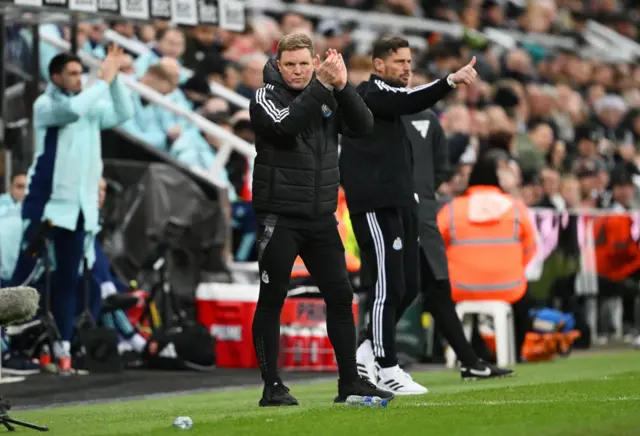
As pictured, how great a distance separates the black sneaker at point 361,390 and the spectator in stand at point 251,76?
35.2 ft

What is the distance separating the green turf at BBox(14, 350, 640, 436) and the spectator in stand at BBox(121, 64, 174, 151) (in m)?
5.91

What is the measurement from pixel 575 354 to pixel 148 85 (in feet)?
18.3

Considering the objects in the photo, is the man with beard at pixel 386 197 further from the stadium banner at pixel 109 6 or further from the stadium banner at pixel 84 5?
the stadium banner at pixel 109 6

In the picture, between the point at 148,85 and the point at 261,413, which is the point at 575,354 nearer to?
the point at 148,85

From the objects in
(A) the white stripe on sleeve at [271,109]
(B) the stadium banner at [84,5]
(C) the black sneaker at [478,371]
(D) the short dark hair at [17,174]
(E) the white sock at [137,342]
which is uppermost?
(B) the stadium banner at [84,5]

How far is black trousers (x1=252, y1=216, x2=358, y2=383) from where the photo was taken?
33.3 feet

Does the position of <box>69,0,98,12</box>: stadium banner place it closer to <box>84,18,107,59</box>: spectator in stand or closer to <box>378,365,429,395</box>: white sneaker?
<box>84,18,107,59</box>: spectator in stand

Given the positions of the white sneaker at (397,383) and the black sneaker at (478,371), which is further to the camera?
the black sneaker at (478,371)

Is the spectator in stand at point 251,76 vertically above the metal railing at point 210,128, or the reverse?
the spectator in stand at point 251,76

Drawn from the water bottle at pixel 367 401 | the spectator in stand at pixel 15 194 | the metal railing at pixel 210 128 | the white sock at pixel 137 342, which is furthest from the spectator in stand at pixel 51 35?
the water bottle at pixel 367 401

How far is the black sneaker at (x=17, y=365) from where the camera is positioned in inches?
565

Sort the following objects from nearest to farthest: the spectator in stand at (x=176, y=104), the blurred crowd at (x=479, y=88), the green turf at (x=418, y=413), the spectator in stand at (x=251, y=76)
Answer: the green turf at (x=418, y=413)
the spectator in stand at (x=176, y=104)
the blurred crowd at (x=479, y=88)
the spectator in stand at (x=251, y=76)

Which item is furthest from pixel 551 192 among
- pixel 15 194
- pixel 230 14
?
pixel 15 194

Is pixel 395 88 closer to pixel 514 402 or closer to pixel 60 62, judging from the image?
pixel 514 402
